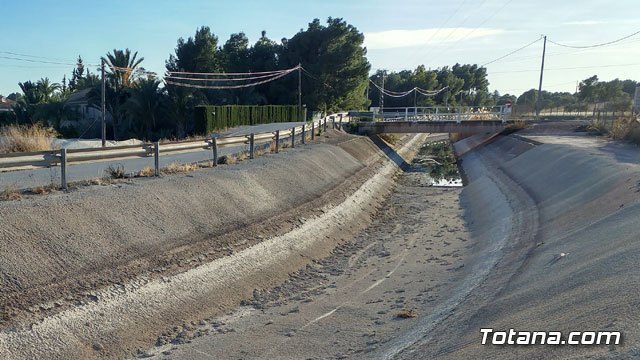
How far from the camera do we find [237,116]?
46.4m

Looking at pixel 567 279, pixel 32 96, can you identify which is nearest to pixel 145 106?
pixel 32 96

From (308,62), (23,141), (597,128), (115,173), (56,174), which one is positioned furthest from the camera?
(308,62)

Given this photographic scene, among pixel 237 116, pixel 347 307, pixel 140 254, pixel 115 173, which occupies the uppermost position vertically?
pixel 237 116

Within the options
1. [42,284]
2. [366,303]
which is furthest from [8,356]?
[366,303]

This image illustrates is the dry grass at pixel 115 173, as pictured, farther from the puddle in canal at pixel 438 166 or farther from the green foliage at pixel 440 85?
the green foliage at pixel 440 85

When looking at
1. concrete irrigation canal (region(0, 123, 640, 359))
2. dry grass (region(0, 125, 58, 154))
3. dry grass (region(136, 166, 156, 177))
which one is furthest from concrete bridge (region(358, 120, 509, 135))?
dry grass (region(136, 166, 156, 177))

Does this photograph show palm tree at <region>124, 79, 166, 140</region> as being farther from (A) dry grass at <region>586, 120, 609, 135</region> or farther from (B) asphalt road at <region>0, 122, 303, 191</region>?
(A) dry grass at <region>586, 120, 609, 135</region>

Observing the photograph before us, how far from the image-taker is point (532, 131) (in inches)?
1858

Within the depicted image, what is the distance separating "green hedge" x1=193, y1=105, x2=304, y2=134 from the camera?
137 ft

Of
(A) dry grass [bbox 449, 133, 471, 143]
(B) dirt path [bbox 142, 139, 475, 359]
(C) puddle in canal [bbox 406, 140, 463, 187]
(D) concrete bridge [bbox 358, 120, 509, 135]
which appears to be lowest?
(C) puddle in canal [bbox 406, 140, 463, 187]

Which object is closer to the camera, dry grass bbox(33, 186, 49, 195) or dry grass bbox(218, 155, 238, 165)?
dry grass bbox(33, 186, 49, 195)

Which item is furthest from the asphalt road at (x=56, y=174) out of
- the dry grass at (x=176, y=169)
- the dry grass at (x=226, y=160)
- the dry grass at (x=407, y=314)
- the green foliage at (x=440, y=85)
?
the green foliage at (x=440, y=85)

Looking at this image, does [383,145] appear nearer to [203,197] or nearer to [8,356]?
[203,197]

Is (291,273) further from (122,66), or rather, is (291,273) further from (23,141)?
(122,66)
